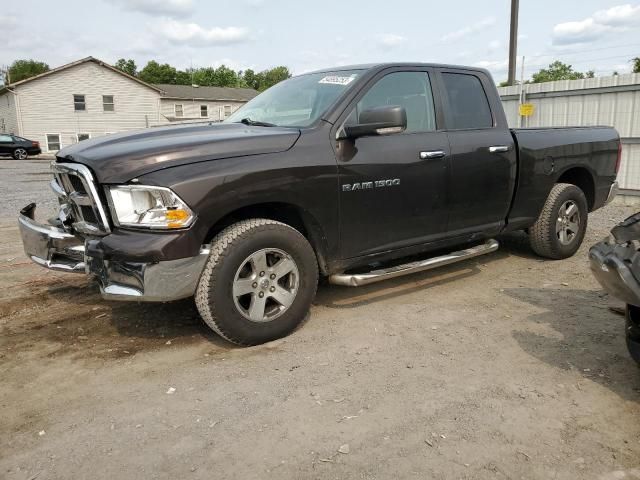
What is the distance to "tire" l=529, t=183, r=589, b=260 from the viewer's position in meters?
5.70

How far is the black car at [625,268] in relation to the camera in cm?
275

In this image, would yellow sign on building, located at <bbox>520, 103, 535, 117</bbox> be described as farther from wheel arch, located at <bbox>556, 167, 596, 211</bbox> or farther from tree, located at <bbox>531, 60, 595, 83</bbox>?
tree, located at <bbox>531, 60, 595, 83</bbox>

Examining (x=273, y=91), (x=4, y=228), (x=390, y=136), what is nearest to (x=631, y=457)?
(x=390, y=136)

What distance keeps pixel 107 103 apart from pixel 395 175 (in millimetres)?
36060

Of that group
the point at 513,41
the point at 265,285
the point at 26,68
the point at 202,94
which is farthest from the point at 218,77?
the point at 265,285

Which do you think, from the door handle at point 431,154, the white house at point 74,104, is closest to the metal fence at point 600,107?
the door handle at point 431,154

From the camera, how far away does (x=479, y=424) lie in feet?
9.11

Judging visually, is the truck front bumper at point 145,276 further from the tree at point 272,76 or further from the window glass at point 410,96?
the tree at point 272,76

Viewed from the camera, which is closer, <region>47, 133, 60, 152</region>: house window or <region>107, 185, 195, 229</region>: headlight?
<region>107, 185, 195, 229</region>: headlight

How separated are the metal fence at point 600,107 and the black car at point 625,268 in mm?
7975

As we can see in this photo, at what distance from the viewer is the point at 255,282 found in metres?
3.63

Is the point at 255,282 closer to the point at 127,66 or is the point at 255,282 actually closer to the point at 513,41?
the point at 513,41

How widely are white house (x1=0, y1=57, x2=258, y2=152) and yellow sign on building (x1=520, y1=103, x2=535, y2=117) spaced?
2489cm

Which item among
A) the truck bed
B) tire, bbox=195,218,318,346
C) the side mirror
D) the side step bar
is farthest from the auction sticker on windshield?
the truck bed
